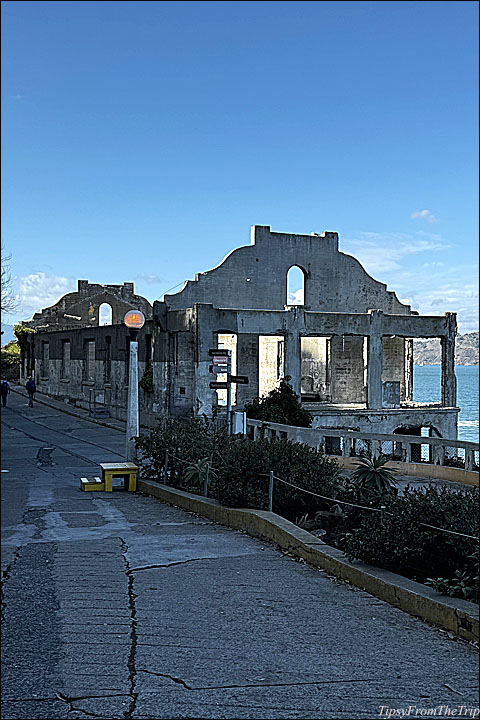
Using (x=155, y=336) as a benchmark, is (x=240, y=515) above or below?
below

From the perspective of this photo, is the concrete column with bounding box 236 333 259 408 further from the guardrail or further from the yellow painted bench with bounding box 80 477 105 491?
the yellow painted bench with bounding box 80 477 105 491

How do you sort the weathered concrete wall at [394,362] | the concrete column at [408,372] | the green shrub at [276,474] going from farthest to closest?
the weathered concrete wall at [394,362] < the concrete column at [408,372] < the green shrub at [276,474]

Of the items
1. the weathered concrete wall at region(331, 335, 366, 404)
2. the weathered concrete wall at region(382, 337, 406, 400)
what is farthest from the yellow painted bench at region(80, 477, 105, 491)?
the weathered concrete wall at region(382, 337, 406, 400)

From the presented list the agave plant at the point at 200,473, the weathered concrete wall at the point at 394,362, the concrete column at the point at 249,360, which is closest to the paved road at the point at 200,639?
the agave plant at the point at 200,473

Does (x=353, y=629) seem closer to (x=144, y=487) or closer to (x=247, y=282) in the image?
(x=144, y=487)

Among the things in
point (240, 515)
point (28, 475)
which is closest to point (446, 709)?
point (240, 515)

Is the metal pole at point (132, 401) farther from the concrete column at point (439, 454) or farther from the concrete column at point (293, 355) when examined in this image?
the concrete column at point (293, 355)

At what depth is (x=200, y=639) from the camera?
5.64 meters

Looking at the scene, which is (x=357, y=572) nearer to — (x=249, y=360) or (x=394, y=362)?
(x=249, y=360)

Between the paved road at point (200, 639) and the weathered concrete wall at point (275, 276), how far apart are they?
25.9 meters

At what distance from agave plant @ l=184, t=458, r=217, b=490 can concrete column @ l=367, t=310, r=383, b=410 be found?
19.2 meters

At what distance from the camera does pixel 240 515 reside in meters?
10.6

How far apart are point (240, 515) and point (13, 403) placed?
111 ft

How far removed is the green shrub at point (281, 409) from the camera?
24562 millimetres
